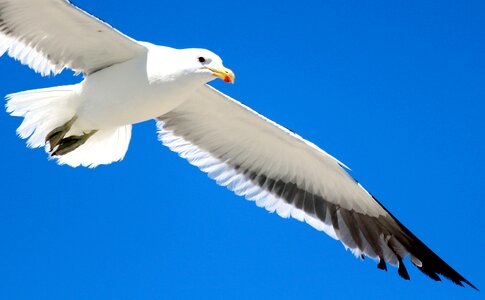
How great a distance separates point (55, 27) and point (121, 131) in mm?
1039

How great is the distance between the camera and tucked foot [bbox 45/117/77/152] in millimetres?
6609

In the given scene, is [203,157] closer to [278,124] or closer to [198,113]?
[198,113]

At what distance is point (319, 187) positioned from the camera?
7234 mm

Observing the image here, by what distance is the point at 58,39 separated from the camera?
6582 mm

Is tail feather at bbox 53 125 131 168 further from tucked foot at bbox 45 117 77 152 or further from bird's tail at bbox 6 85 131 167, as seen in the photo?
tucked foot at bbox 45 117 77 152

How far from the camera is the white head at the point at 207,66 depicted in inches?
233

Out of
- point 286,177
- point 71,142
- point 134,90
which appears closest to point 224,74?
point 134,90

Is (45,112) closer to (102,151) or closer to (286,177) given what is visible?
(102,151)

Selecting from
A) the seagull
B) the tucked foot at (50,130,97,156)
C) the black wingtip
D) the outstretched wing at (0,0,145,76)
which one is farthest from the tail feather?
the black wingtip

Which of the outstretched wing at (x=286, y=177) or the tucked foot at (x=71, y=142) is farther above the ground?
the outstretched wing at (x=286, y=177)

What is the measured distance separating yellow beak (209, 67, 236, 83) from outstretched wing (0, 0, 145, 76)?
76 centimetres

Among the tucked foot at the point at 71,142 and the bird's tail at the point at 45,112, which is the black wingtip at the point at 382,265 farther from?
the tucked foot at the point at 71,142

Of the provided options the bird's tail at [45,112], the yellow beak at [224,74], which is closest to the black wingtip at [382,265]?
the yellow beak at [224,74]

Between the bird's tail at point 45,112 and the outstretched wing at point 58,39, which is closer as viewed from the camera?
the outstretched wing at point 58,39
